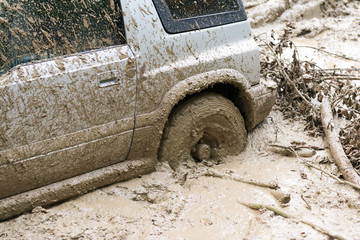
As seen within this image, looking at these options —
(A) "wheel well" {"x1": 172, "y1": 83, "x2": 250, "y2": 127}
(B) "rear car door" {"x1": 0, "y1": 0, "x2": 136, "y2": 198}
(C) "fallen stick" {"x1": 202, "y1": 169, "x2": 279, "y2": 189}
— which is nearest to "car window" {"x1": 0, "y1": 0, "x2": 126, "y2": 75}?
(B) "rear car door" {"x1": 0, "y1": 0, "x2": 136, "y2": 198}

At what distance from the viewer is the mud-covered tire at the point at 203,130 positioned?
130 inches

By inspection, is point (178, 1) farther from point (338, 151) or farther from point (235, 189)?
point (338, 151)

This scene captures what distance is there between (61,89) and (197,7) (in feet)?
4.18

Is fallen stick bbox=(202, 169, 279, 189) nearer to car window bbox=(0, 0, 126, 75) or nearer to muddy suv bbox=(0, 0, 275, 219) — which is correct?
muddy suv bbox=(0, 0, 275, 219)

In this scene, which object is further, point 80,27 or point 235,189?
point 235,189

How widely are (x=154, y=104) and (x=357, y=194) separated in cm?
171

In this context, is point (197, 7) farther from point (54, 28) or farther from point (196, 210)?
point (196, 210)

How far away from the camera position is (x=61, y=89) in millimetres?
2670

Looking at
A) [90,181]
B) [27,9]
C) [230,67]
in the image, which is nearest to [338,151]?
[230,67]

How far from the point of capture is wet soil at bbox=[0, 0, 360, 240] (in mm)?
2721

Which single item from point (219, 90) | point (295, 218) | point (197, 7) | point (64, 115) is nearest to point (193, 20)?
point (197, 7)

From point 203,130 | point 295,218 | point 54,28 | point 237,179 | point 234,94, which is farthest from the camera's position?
point 234,94

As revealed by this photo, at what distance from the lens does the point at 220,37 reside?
3301 millimetres

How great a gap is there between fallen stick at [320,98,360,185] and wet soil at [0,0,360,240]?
100 millimetres
